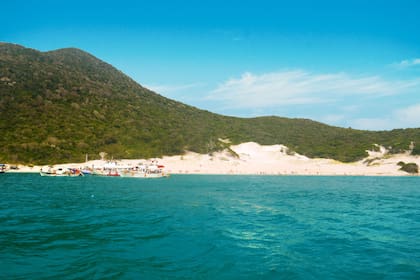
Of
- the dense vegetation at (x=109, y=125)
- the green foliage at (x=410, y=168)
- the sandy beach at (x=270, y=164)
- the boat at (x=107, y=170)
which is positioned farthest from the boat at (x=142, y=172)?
the green foliage at (x=410, y=168)

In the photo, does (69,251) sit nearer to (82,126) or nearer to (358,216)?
(358,216)

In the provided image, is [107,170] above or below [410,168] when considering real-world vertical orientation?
below

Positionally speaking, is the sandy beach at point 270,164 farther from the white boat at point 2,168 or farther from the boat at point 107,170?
the white boat at point 2,168

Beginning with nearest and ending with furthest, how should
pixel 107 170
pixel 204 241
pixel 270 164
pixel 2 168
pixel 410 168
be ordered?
pixel 204 241 < pixel 2 168 < pixel 107 170 < pixel 410 168 < pixel 270 164

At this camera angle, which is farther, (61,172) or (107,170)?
(107,170)

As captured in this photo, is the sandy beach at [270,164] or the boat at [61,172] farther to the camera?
the sandy beach at [270,164]

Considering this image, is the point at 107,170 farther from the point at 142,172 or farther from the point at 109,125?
the point at 109,125

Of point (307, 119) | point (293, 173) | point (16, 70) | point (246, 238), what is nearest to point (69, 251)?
point (246, 238)

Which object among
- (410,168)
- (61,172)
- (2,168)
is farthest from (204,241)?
(410,168)
